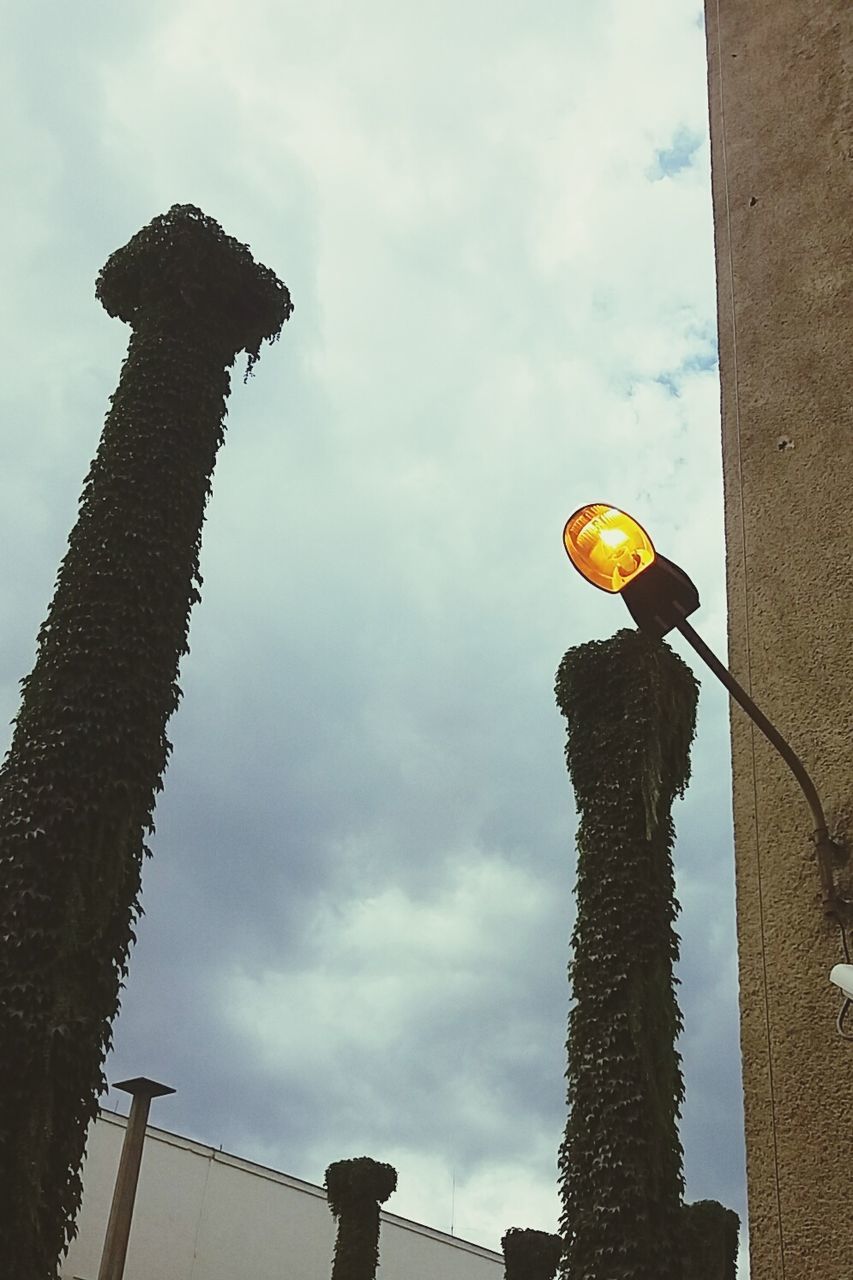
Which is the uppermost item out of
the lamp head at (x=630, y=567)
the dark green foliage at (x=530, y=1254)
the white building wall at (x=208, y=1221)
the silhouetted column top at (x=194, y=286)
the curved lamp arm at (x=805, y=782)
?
the silhouetted column top at (x=194, y=286)

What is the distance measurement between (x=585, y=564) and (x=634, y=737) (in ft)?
34.2

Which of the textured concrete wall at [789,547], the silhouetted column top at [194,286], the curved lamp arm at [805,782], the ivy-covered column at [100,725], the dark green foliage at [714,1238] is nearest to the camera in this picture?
the textured concrete wall at [789,547]

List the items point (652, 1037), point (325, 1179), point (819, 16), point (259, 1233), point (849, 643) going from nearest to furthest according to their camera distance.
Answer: point (849, 643), point (819, 16), point (652, 1037), point (325, 1179), point (259, 1233)

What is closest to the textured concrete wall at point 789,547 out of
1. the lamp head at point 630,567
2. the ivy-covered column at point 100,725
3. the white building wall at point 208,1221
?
the lamp head at point 630,567

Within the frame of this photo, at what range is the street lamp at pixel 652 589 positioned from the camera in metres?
3.45

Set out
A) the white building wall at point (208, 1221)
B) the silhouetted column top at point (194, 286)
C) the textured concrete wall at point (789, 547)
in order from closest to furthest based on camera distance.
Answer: the textured concrete wall at point (789, 547) < the silhouetted column top at point (194, 286) < the white building wall at point (208, 1221)

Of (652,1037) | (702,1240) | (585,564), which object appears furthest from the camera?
(702,1240)

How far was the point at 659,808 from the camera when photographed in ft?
44.2

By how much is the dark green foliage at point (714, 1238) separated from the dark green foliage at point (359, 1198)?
5069 mm

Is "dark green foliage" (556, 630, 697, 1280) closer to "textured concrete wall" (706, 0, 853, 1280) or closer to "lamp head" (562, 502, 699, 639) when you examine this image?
"textured concrete wall" (706, 0, 853, 1280)

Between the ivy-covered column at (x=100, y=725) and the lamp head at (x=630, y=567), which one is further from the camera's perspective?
the ivy-covered column at (x=100, y=725)

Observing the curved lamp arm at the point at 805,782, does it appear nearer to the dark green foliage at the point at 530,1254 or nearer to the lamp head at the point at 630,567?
the lamp head at the point at 630,567

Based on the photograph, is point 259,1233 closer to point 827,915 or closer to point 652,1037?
point 652,1037

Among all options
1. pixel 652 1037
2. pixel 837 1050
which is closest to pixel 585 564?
pixel 837 1050
